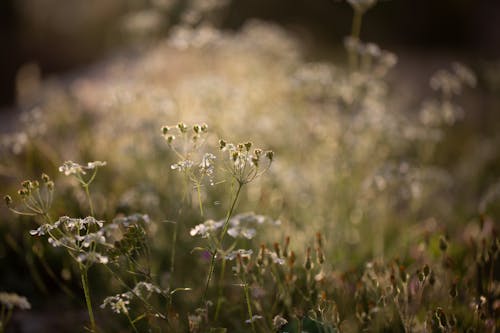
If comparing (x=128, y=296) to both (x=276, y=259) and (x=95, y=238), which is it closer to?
(x=95, y=238)

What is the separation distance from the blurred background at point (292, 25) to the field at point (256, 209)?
922 centimetres

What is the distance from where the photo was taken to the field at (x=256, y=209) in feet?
8.78

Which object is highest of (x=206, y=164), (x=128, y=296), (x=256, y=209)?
(x=206, y=164)

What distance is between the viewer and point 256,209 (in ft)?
13.1

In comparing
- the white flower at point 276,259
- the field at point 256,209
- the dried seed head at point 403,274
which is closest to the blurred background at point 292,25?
the field at point 256,209

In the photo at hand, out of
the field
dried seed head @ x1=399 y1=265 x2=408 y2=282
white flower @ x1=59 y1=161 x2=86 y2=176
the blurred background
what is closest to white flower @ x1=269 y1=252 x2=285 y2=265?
the field

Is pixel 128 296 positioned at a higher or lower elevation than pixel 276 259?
lower

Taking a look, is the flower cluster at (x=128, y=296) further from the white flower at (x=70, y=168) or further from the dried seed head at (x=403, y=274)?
the dried seed head at (x=403, y=274)

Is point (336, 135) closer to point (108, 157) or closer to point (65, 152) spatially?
point (108, 157)

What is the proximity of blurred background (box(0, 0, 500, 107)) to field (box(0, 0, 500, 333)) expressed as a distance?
30.3ft

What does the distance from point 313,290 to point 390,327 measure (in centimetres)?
47

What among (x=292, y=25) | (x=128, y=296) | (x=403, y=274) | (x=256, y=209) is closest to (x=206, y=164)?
(x=128, y=296)

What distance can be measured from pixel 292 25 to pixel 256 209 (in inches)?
455

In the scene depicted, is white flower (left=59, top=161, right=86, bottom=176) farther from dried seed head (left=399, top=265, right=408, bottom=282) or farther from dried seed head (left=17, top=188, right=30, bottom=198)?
dried seed head (left=399, top=265, right=408, bottom=282)
